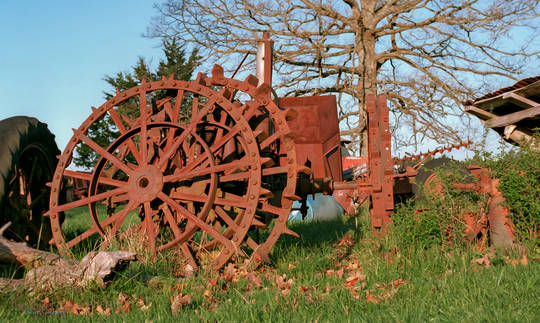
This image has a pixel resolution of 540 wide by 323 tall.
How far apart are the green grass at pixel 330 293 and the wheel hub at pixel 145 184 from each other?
67cm

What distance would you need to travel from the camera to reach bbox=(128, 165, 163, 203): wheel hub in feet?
15.6

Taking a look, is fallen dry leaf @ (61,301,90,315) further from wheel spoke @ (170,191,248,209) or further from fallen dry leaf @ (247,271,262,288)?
wheel spoke @ (170,191,248,209)

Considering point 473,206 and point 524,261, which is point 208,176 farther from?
point 524,261

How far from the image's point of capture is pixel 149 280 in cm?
407

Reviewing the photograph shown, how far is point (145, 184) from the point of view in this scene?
485 centimetres

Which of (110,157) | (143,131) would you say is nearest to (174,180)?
(143,131)

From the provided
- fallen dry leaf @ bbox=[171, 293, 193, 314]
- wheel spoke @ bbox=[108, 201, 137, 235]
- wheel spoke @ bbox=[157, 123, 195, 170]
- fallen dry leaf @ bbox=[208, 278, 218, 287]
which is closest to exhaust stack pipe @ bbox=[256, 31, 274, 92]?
wheel spoke @ bbox=[157, 123, 195, 170]

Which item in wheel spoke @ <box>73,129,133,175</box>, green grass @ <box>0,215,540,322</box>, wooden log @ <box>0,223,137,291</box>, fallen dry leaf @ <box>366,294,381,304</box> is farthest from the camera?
wheel spoke @ <box>73,129,133,175</box>

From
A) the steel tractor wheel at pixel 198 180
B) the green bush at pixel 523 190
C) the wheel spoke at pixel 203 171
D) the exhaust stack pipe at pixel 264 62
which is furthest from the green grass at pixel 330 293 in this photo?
the exhaust stack pipe at pixel 264 62

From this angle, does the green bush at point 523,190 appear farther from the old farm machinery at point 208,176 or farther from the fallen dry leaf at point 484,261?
the fallen dry leaf at point 484,261

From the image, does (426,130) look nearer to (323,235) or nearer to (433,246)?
(323,235)

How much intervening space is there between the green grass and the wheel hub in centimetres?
67

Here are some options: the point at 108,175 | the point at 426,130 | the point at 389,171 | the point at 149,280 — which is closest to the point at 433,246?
the point at 389,171

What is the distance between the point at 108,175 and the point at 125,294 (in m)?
2.17
